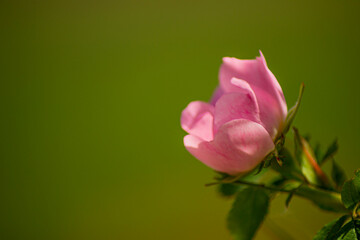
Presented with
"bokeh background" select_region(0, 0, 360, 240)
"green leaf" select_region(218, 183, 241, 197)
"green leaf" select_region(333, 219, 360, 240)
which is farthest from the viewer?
"bokeh background" select_region(0, 0, 360, 240)

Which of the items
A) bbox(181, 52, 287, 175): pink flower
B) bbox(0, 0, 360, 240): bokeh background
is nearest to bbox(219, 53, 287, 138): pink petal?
bbox(181, 52, 287, 175): pink flower

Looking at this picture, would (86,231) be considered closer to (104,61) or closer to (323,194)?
(104,61)

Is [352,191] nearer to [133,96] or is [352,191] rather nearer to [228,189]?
[228,189]

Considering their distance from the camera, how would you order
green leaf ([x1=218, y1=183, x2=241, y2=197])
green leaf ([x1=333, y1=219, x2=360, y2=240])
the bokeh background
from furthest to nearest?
the bokeh background, green leaf ([x1=218, y1=183, x2=241, y2=197]), green leaf ([x1=333, y1=219, x2=360, y2=240])

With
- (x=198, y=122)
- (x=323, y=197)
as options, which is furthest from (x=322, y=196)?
(x=198, y=122)

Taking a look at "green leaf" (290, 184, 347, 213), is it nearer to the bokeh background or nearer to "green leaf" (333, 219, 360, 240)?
"green leaf" (333, 219, 360, 240)

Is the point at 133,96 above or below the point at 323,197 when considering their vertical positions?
below

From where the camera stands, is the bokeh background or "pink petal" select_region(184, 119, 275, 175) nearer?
"pink petal" select_region(184, 119, 275, 175)
